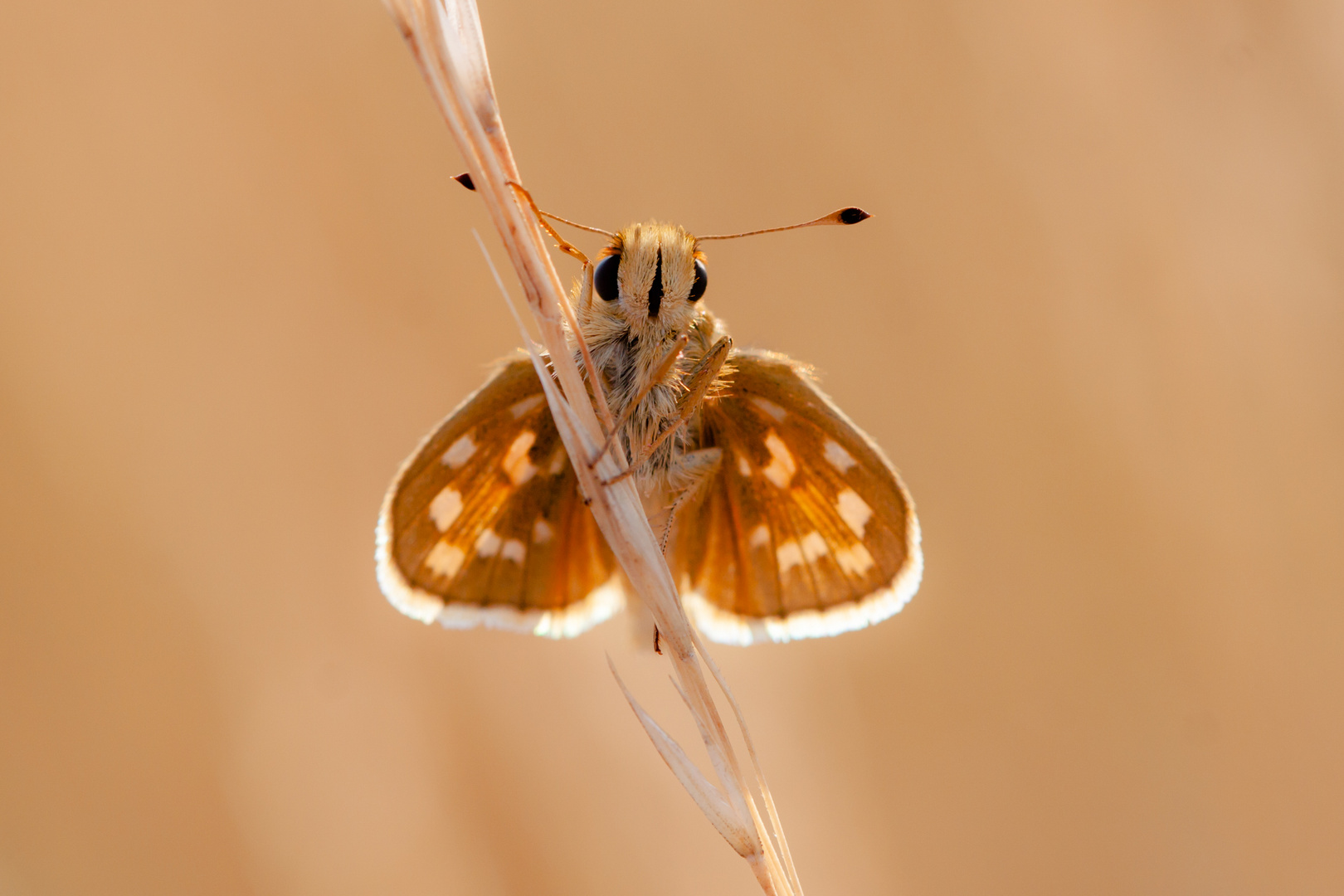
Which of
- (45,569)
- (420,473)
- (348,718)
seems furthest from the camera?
(348,718)

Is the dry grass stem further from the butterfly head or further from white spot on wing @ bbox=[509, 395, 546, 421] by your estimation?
white spot on wing @ bbox=[509, 395, 546, 421]

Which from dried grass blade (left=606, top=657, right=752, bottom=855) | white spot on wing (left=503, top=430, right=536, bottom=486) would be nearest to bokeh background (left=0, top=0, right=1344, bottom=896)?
white spot on wing (left=503, top=430, right=536, bottom=486)

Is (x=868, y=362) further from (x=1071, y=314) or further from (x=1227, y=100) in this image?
(x=1227, y=100)

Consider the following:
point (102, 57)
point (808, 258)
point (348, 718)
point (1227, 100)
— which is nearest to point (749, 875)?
point (348, 718)

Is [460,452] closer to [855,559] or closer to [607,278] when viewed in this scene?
[607,278]

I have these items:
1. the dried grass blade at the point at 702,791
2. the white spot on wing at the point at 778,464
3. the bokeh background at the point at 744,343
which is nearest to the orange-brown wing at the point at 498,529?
the white spot on wing at the point at 778,464

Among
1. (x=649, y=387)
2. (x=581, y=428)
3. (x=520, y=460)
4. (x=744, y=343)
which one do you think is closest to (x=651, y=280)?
(x=649, y=387)

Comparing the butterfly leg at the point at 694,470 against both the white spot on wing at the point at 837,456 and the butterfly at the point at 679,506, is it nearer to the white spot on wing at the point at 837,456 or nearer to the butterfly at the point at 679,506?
the butterfly at the point at 679,506
